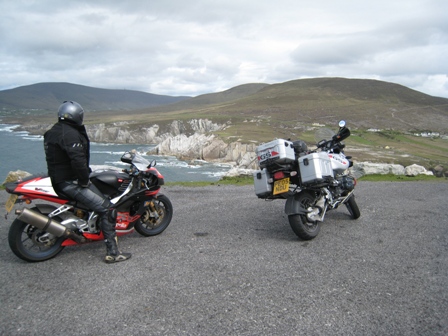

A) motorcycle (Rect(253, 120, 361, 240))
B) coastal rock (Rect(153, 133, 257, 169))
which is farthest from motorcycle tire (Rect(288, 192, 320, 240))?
coastal rock (Rect(153, 133, 257, 169))

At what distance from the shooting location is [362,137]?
76.0 meters

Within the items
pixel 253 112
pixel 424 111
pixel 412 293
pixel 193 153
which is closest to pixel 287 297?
pixel 412 293

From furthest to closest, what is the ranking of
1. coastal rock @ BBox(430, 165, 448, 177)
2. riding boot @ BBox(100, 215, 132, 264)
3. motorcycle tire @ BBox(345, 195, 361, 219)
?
coastal rock @ BBox(430, 165, 448, 177), motorcycle tire @ BBox(345, 195, 361, 219), riding boot @ BBox(100, 215, 132, 264)

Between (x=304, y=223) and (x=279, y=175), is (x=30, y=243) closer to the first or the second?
(x=279, y=175)

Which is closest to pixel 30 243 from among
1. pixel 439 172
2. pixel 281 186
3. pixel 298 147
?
pixel 281 186

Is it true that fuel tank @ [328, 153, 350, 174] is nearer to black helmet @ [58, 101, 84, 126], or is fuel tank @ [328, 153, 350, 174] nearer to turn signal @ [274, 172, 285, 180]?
turn signal @ [274, 172, 285, 180]

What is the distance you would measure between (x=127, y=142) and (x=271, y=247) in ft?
324

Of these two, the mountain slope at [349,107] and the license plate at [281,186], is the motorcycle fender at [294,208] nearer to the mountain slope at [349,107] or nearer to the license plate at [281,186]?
the license plate at [281,186]

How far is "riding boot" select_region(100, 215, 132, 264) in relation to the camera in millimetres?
5258

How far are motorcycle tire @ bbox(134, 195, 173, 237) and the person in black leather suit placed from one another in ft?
3.54

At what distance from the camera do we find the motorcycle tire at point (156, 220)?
21.1ft

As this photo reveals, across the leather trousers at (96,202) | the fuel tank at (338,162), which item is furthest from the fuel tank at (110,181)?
the fuel tank at (338,162)

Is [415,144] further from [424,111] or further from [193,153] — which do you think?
[424,111]

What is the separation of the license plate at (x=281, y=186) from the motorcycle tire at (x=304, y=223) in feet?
0.92
